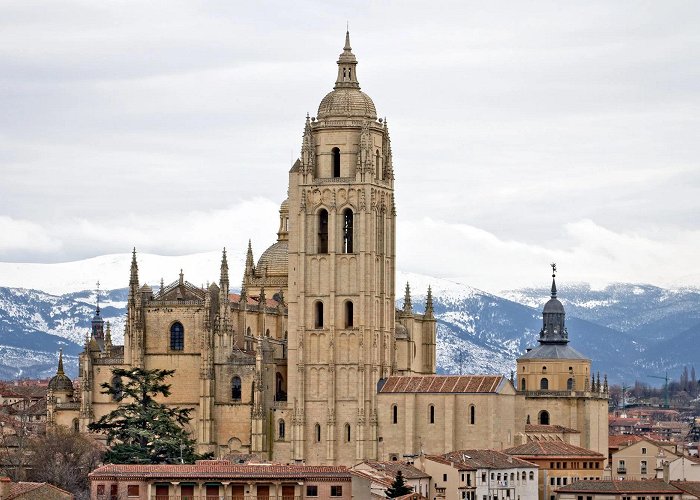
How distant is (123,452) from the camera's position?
124 m

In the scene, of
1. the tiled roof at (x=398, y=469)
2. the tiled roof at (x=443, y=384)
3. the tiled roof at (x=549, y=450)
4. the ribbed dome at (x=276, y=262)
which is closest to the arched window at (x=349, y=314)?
the tiled roof at (x=443, y=384)

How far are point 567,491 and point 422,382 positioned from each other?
13383 millimetres

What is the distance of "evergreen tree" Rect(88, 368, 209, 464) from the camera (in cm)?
12475

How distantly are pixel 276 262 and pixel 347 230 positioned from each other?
14.0 metres

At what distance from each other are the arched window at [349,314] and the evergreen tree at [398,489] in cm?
2531

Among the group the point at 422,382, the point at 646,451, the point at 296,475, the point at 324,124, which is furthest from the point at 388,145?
the point at 296,475

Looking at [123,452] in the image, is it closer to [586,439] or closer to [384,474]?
[384,474]

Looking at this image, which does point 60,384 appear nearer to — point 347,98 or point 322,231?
point 322,231

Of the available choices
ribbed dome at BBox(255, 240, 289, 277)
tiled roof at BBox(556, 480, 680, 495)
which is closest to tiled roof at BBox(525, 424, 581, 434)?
tiled roof at BBox(556, 480, 680, 495)

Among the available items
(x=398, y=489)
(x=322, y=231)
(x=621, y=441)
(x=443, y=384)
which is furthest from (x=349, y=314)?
(x=398, y=489)

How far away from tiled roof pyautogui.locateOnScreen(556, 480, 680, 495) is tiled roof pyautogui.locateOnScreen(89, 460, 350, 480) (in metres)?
17.0

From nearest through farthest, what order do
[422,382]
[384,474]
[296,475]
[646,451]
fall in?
[296,475] → [384,474] → [422,382] → [646,451]

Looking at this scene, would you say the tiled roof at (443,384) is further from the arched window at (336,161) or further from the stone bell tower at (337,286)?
the arched window at (336,161)

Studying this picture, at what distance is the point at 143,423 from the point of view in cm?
13000
